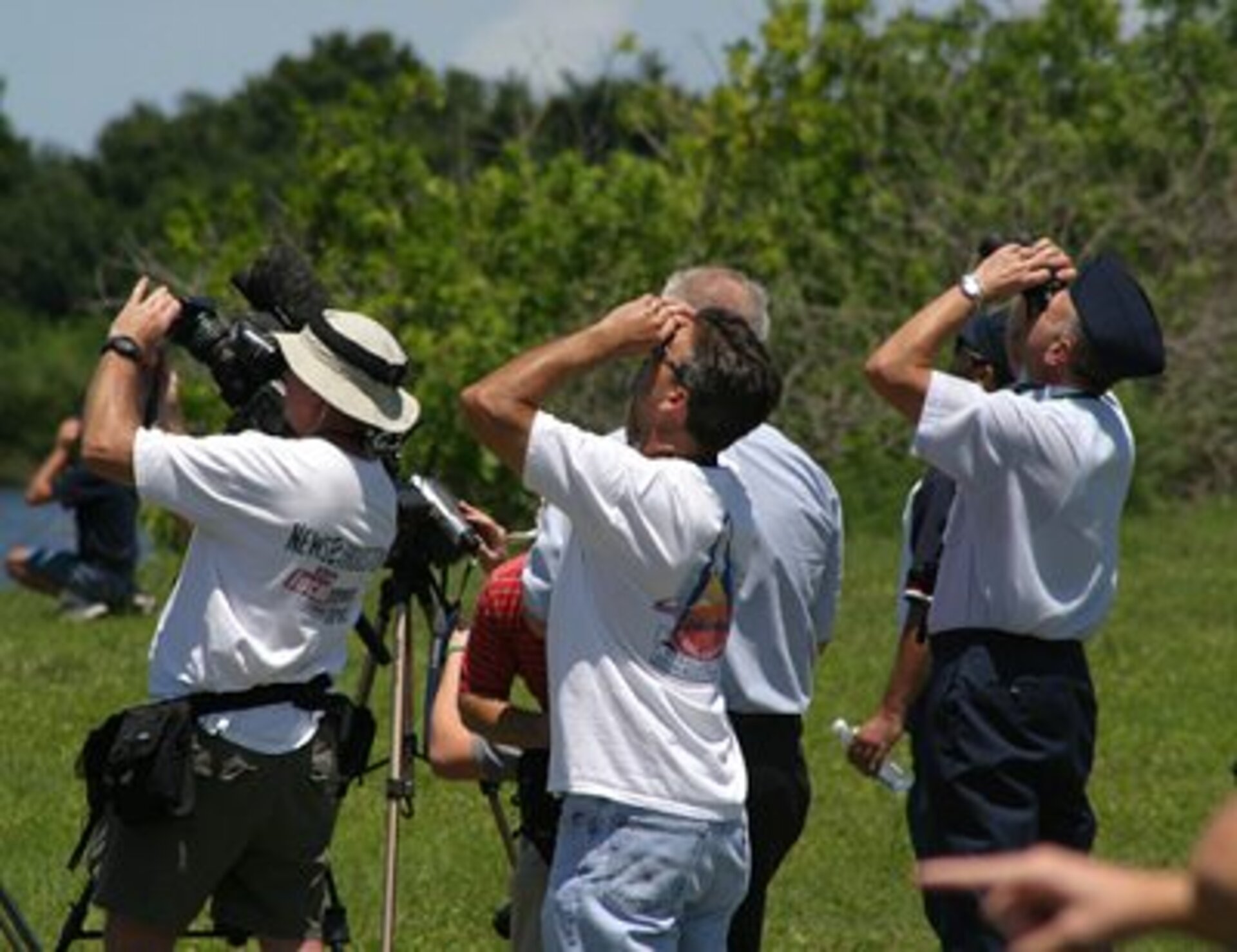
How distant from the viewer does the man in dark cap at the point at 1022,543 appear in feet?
22.5

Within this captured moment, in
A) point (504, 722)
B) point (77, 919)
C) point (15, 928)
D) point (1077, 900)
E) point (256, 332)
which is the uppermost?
point (256, 332)

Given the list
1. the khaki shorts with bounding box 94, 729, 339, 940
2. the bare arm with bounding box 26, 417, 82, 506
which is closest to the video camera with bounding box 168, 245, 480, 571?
the khaki shorts with bounding box 94, 729, 339, 940

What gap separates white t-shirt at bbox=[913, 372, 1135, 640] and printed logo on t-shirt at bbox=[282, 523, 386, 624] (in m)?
1.16

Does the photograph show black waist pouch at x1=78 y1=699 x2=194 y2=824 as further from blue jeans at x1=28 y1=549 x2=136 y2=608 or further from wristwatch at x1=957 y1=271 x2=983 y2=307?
blue jeans at x1=28 y1=549 x2=136 y2=608

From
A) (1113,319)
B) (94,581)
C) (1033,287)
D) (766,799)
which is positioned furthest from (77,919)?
(94,581)

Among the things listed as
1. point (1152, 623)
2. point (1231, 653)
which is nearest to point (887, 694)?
point (1231, 653)

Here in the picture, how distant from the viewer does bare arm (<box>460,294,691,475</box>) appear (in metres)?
5.98

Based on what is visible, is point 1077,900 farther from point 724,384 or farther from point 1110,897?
point 724,384

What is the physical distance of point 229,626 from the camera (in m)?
6.86

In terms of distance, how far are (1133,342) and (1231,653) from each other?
8773mm

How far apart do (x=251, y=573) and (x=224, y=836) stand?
56cm

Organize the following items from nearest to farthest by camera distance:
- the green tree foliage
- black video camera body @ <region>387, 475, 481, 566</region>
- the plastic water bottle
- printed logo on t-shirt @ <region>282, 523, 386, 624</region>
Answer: printed logo on t-shirt @ <region>282, 523, 386, 624</region>
black video camera body @ <region>387, 475, 481, 566</region>
the plastic water bottle
the green tree foliage

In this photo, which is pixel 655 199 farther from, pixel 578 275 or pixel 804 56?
pixel 804 56

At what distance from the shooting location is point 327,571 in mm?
6910
